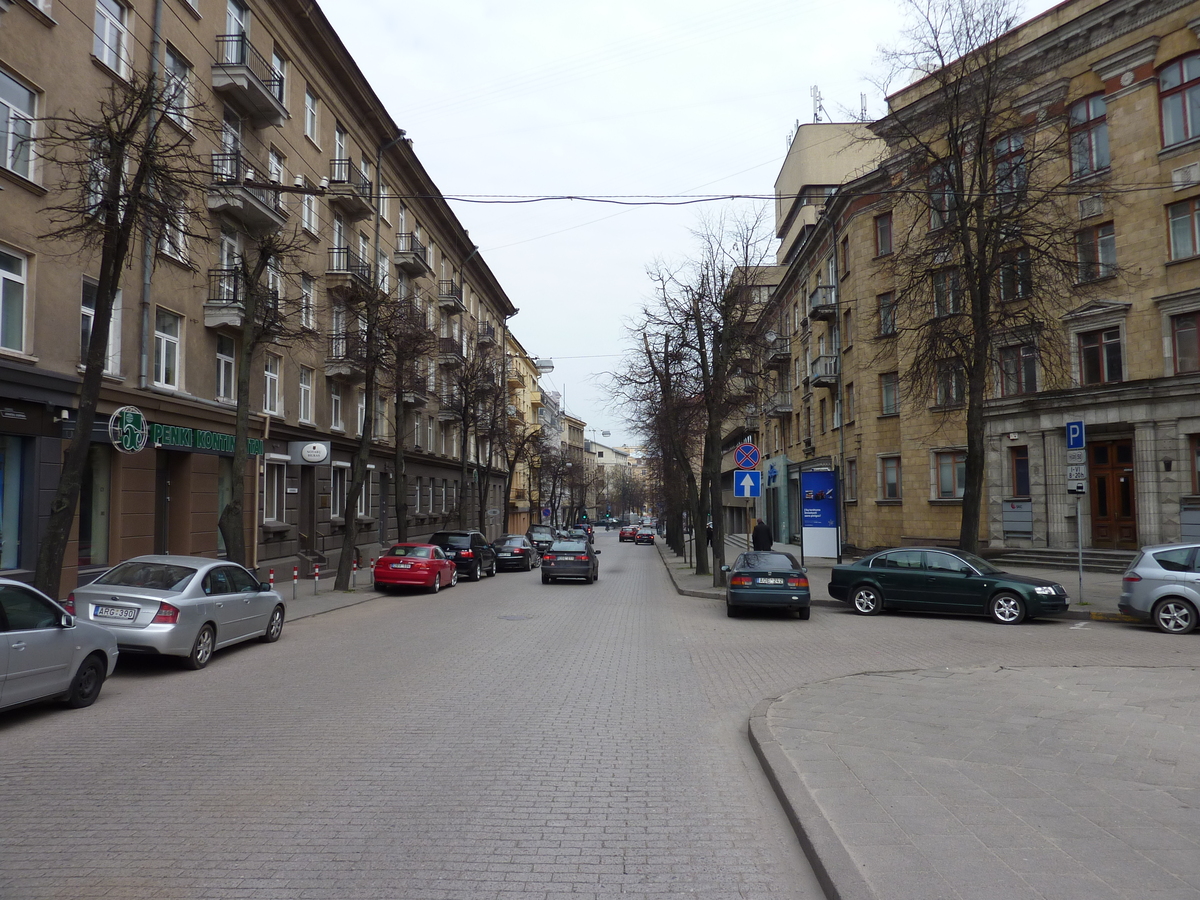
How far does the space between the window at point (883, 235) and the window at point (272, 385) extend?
2173 centimetres

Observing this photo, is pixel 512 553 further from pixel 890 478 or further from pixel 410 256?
pixel 890 478

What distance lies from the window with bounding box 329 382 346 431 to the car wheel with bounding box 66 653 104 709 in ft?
68.3

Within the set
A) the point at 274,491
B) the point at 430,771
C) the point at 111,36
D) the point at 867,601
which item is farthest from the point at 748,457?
the point at 430,771

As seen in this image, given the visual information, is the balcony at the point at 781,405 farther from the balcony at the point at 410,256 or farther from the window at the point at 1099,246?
the window at the point at 1099,246

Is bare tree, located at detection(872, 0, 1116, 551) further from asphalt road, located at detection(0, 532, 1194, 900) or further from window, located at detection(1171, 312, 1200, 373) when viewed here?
asphalt road, located at detection(0, 532, 1194, 900)

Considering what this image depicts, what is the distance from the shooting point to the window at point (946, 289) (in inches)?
808

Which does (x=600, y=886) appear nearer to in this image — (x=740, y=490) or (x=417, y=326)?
(x=740, y=490)

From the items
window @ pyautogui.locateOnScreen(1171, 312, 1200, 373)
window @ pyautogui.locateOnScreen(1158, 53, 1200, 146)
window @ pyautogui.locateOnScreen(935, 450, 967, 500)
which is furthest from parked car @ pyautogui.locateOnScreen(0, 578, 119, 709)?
window @ pyautogui.locateOnScreen(1158, 53, 1200, 146)

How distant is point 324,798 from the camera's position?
18.2ft

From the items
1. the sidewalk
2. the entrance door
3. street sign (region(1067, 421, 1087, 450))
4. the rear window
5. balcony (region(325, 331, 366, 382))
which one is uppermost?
balcony (region(325, 331, 366, 382))

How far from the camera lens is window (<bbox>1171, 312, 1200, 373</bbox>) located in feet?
72.2

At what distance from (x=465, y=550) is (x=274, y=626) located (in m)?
14.6

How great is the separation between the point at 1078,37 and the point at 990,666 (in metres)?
22.1

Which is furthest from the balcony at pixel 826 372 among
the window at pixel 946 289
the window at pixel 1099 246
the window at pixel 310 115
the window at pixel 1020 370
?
the window at pixel 310 115
